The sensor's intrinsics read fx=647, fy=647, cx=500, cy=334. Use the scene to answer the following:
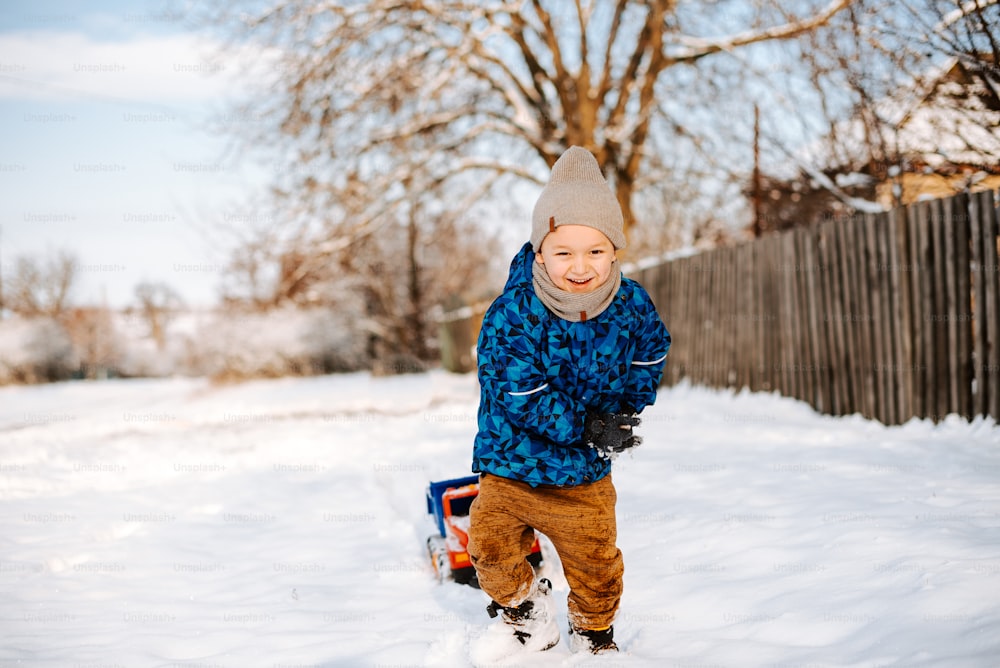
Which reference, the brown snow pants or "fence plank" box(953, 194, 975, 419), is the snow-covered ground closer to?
the brown snow pants

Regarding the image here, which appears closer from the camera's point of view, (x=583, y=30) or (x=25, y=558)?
(x=25, y=558)

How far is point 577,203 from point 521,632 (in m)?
1.49

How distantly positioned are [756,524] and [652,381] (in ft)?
4.61

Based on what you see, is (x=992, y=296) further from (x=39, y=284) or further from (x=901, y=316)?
(x=39, y=284)

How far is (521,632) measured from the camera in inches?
88.3

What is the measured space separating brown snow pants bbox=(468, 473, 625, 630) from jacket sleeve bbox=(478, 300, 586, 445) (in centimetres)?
22

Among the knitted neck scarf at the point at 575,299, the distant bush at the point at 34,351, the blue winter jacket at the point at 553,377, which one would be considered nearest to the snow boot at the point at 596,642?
the blue winter jacket at the point at 553,377

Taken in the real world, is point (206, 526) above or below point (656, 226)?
below

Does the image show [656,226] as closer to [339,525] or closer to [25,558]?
[339,525]

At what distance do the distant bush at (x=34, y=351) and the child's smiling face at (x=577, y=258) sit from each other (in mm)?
Answer: 24052

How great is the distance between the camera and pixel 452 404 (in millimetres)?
9141

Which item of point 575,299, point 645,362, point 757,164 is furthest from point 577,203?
point 757,164

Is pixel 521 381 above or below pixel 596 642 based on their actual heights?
above

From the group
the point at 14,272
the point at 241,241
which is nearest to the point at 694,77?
the point at 241,241
